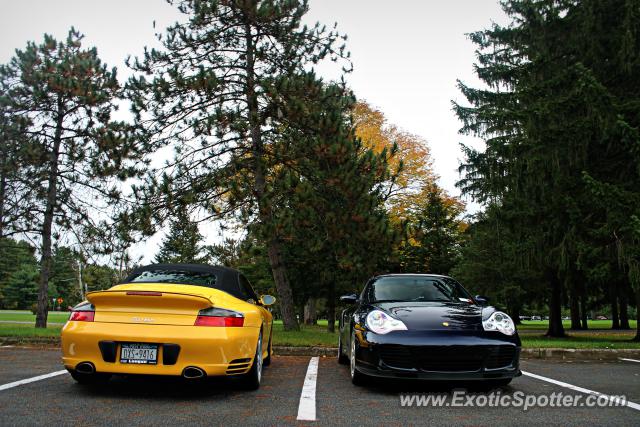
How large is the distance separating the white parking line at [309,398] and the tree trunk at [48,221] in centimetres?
1375

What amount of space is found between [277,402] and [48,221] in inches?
632

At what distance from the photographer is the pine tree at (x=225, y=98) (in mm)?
15203

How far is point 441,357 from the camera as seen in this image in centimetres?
578

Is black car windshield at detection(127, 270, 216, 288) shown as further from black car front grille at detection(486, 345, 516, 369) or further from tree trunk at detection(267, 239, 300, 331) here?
tree trunk at detection(267, 239, 300, 331)

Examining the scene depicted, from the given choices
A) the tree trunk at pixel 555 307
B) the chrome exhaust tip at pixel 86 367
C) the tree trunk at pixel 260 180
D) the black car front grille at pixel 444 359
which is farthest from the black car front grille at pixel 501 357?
the tree trunk at pixel 555 307

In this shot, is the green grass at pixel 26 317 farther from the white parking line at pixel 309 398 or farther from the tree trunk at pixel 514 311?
the white parking line at pixel 309 398

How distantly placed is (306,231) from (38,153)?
8995 mm

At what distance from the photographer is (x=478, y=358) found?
584 centimetres

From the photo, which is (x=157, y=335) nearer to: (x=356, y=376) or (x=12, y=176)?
(x=356, y=376)

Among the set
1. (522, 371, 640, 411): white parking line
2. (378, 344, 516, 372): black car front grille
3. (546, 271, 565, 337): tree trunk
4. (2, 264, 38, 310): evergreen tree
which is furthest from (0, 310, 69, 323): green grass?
(2, 264, 38, 310): evergreen tree

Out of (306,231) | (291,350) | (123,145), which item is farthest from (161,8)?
(291,350)

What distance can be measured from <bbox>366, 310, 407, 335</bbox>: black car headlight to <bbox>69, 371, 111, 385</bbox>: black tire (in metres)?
2.95

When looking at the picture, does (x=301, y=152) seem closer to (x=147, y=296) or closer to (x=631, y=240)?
(x=631, y=240)

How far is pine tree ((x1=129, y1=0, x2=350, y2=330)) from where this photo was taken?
1520cm
